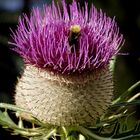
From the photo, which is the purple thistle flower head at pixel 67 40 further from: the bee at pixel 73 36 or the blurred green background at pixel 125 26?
the blurred green background at pixel 125 26

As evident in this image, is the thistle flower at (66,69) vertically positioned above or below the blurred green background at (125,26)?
below

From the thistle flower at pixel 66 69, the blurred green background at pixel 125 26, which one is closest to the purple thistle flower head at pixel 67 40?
the thistle flower at pixel 66 69

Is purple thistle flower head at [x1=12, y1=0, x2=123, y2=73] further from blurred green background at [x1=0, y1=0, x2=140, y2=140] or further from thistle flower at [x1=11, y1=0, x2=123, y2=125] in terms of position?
blurred green background at [x1=0, y1=0, x2=140, y2=140]

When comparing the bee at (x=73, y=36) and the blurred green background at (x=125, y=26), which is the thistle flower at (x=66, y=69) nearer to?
the bee at (x=73, y=36)

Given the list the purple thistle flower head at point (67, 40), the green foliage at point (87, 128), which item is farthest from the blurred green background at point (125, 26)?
the green foliage at point (87, 128)

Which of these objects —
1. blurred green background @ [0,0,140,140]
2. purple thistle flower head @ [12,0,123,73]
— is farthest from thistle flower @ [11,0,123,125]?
blurred green background @ [0,0,140,140]

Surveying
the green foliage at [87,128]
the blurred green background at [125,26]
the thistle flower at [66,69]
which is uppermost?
the blurred green background at [125,26]

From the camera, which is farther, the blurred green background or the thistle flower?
the blurred green background

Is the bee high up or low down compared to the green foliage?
up

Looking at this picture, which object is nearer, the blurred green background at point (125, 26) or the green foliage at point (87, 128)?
the green foliage at point (87, 128)

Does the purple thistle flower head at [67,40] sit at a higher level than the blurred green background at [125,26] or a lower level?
lower
